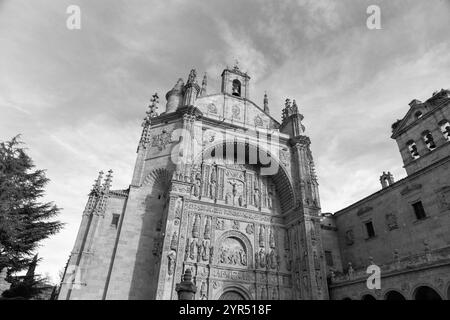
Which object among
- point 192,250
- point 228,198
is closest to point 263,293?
point 192,250

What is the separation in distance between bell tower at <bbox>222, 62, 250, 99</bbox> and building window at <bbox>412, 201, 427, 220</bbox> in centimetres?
1753

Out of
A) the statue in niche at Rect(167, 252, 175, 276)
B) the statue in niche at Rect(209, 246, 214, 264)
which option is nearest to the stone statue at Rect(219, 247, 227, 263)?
the statue in niche at Rect(209, 246, 214, 264)

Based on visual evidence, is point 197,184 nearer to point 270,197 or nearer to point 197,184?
point 197,184

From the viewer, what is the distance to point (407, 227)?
18.9 m

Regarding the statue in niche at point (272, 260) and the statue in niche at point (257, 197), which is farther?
the statue in niche at point (257, 197)

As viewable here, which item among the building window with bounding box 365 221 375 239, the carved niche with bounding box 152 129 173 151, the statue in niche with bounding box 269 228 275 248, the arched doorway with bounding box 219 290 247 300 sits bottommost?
the arched doorway with bounding box 219 290 247 300

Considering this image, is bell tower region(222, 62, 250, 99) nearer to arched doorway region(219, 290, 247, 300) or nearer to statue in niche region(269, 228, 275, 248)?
statue in niche region(269, 228, 275, 248)

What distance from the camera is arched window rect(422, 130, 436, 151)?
2336cm

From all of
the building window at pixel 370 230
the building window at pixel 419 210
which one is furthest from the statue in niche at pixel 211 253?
the building window at pixel 419 210

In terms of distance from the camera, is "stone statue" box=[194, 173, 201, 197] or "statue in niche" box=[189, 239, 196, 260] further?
"stone statue" box=[194, 173, 201, 197]

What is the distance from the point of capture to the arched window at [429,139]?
23359 mm

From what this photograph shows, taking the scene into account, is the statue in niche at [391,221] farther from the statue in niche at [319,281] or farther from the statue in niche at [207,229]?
the statue in niche at [207,229]

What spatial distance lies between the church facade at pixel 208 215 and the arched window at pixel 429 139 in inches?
401

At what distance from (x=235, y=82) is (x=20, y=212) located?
22210 millimetres
